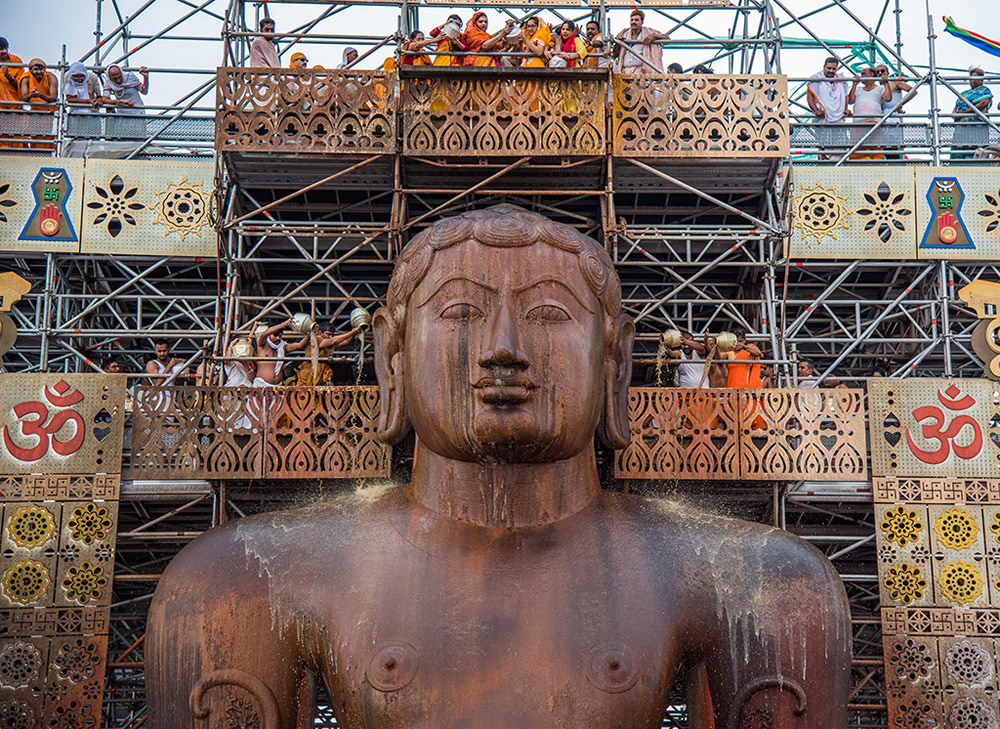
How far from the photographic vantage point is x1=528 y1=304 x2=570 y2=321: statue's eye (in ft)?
22.8

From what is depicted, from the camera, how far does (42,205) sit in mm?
13938

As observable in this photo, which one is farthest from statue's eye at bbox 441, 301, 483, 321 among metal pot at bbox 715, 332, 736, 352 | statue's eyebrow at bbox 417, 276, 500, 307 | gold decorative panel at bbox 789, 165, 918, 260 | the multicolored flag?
the multicolored flag

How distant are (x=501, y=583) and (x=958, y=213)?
29.7 ft

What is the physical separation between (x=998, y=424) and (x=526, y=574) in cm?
712

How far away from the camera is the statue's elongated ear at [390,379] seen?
7523mm

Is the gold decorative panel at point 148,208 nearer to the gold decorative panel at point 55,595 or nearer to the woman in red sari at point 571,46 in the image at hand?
the gold decorative panel at point 55,595

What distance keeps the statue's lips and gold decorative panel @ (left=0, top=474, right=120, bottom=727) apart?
6.03m

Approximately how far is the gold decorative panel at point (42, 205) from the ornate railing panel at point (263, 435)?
349 cm

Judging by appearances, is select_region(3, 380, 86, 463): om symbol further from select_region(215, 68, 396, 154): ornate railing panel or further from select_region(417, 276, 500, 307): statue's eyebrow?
select_region(417, 276, 500, 307): statue's eyebrow

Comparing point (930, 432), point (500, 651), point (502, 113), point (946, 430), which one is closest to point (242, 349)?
point (502, 113)

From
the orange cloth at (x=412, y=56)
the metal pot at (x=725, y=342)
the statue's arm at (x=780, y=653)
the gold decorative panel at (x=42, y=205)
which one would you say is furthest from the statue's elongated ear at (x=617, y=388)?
the gold decorative panel at (x=42, y=205)

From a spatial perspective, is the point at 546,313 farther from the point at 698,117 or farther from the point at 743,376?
the point at 698,117

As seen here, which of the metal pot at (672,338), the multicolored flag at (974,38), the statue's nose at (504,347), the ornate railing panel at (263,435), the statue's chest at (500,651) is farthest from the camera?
the multicolored flag at (974,38)

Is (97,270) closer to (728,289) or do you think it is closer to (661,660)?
(728,289)
